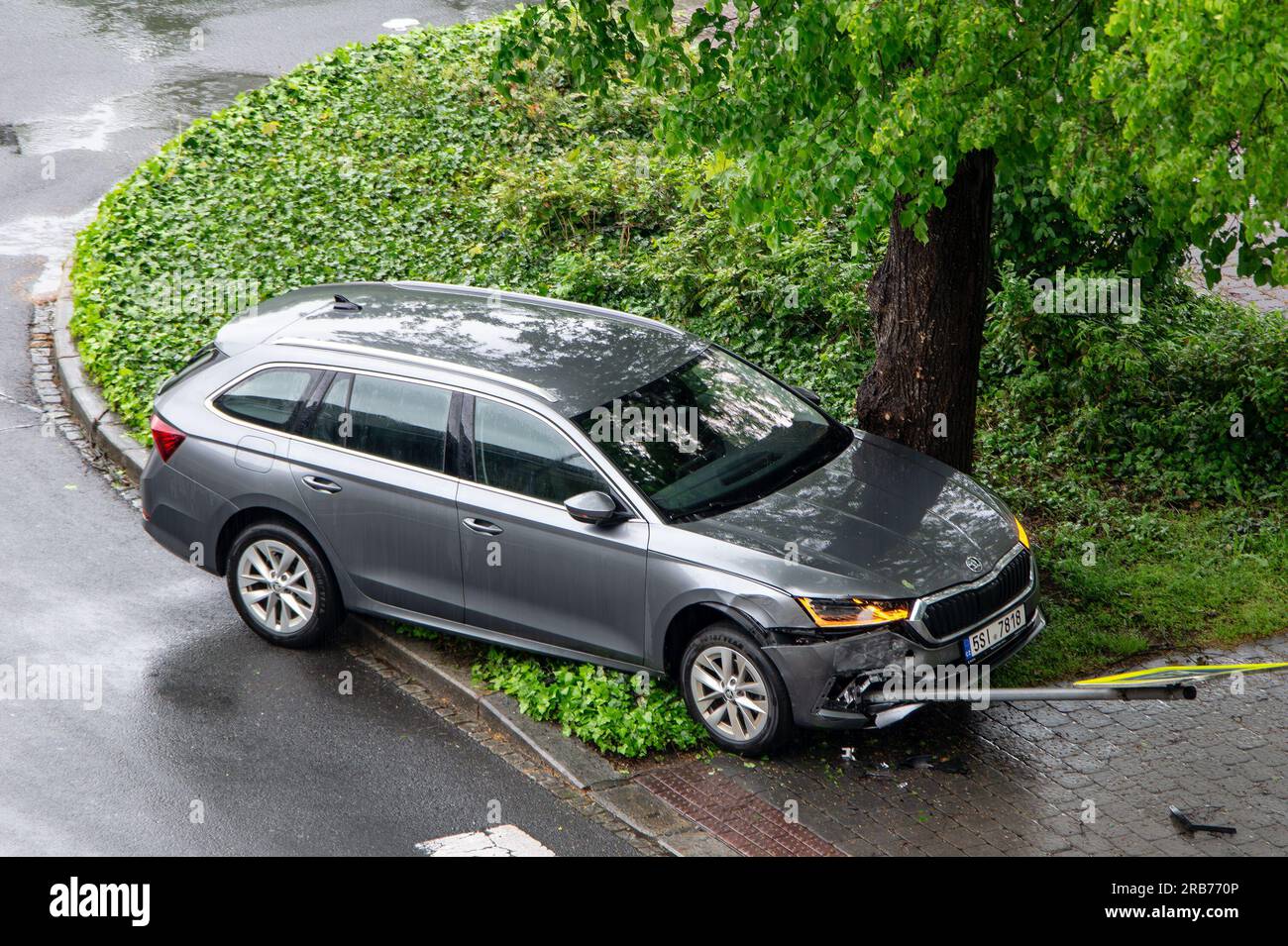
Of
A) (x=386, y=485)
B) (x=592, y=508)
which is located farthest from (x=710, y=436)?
(x=386, y=485)

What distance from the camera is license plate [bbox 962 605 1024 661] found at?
688 cm

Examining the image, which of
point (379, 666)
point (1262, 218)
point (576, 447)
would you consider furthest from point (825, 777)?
point (1262, 218)

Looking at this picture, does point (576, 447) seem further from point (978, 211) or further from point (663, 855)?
point (978, 211)

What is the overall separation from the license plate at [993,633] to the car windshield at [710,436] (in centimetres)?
125

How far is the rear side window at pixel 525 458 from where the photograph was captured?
719 cm

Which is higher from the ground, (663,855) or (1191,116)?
(1191,116)

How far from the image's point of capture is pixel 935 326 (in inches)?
338

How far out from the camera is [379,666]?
8.03 metres

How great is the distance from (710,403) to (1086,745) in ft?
8.58

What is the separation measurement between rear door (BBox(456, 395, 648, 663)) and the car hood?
1.52ft

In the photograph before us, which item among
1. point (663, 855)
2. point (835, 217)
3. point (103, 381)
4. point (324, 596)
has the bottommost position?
point (663, 855)

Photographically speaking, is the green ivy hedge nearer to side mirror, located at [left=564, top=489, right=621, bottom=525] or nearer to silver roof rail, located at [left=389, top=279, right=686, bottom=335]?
side mirror, located at [left=564, top=489, right=621, bottom=525]

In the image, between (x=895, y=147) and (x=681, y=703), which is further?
(x=681, y=703)

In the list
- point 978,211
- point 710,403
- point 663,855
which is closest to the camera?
point 663,855
